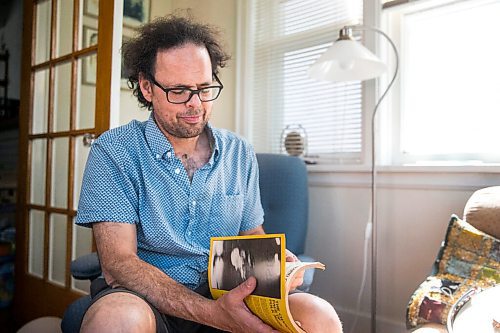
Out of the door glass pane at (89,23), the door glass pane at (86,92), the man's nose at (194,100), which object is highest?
the door glass pane at (89,23)

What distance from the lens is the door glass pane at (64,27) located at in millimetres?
2246

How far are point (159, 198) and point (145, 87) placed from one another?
356mm

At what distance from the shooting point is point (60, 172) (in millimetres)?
2303

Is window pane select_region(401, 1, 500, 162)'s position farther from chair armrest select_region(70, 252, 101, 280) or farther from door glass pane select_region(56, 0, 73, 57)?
door glass pane select_region(56, 0, 73, 57)

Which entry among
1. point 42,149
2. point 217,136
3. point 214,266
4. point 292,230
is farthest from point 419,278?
point 42,149

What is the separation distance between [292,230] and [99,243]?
2.99ft

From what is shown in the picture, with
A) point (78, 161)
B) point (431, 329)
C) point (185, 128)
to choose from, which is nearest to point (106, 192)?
point (185, 128)

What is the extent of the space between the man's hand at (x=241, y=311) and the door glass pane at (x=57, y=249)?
1.54 meters

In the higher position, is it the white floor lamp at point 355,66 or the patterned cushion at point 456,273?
the white floor lamp at point 355,66

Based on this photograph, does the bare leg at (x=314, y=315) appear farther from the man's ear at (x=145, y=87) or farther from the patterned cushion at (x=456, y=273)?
the man's ear at (x=145, y=87)

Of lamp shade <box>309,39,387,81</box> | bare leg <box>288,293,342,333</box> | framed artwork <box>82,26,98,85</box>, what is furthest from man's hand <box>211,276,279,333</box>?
framed artwork <box>82,26,98,85</box>

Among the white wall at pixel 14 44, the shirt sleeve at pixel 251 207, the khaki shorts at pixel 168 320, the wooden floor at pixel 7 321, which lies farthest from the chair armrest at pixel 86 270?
the white wall at pixel 14 44

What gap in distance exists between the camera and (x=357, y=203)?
2.03 m

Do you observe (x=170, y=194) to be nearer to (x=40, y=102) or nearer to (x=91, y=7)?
(x=91, y=7)
